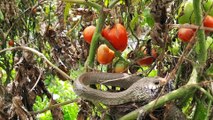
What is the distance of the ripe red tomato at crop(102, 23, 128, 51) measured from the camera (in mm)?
1114

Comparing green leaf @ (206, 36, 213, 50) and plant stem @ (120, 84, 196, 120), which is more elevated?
green leaf @ (206, 36, 213, 50)

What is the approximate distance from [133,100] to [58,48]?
53 cm

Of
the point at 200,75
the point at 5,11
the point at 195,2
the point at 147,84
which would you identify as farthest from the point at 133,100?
the point at 5,11

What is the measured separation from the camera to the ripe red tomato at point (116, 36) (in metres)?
1.11

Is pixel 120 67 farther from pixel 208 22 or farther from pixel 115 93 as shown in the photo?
pixel 208 22

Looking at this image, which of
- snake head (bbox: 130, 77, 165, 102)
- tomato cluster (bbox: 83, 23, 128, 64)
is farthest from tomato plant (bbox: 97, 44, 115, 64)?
snake head (bbox: 130, 77, 165, 102)

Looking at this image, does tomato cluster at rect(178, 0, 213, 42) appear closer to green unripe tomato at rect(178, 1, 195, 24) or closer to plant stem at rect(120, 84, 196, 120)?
green unripe tomato at rect(178, 1, 195, 24)

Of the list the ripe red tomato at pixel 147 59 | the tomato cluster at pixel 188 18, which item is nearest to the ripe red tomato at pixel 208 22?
the tomato cluster at pixel 188 18

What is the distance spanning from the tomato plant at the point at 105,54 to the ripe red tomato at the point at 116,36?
33 mm

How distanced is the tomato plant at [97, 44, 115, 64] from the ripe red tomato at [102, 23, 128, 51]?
0.03 m

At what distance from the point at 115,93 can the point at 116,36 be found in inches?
5.2

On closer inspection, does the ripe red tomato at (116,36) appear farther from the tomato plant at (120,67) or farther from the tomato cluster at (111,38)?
the tomato plant at (120,67)

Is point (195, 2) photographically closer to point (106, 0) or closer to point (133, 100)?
point (133, 100)

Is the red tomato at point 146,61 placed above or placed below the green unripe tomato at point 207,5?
below
